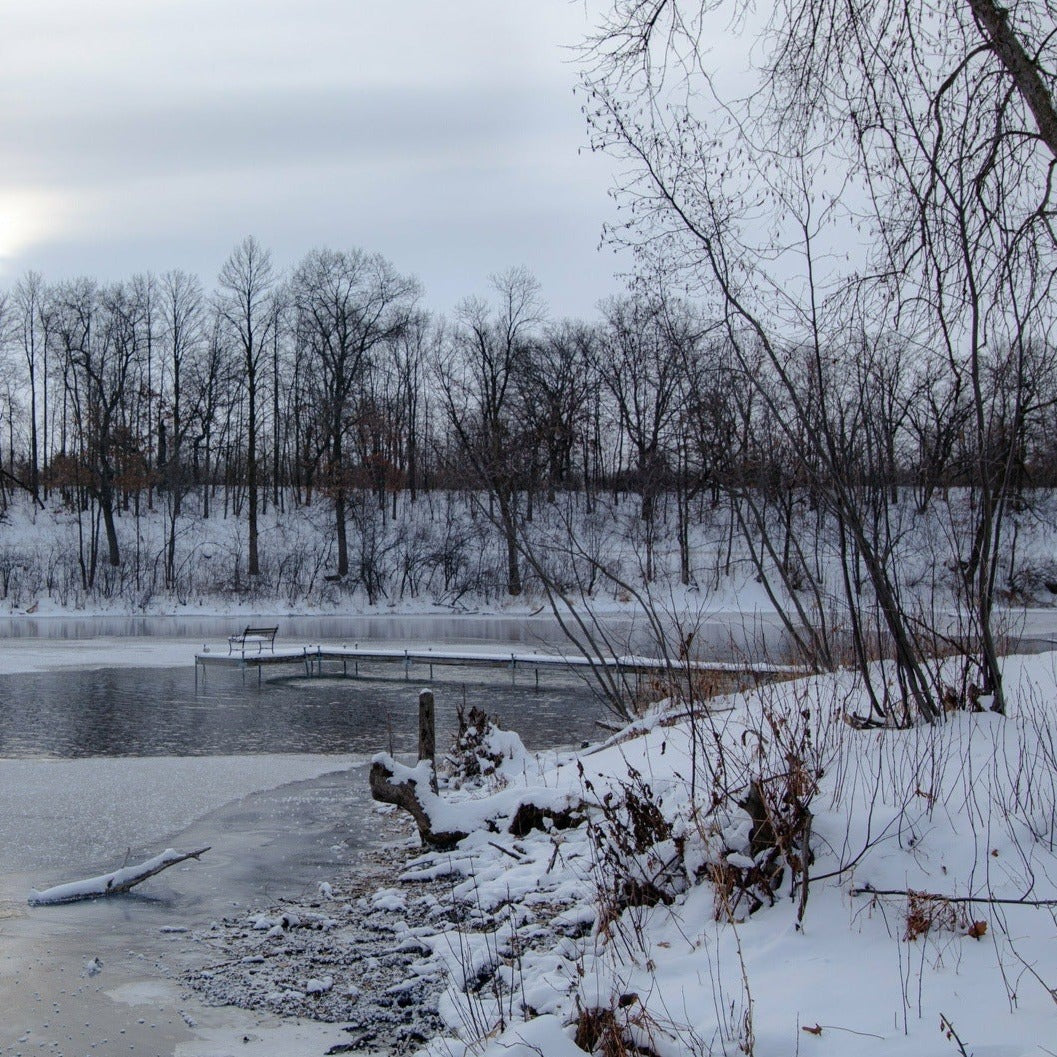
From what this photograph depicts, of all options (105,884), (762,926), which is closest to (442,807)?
(105,884)

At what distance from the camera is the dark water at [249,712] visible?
1409cm

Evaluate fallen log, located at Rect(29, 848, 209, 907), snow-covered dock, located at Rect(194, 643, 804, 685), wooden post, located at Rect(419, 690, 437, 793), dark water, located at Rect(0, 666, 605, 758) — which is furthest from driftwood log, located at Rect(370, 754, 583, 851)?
snow-covered dock, located at Rect(194, 643, 804, 685)

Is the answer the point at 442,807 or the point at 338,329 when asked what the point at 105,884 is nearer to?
the point at 442,807

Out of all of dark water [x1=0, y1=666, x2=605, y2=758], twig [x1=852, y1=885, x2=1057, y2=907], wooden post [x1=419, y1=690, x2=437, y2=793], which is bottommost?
dark water [x1=0, y1=666, x2=605, y2=758]

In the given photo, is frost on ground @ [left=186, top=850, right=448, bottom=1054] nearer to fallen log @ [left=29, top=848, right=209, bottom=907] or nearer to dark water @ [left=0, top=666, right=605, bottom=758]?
fallen log @ [left=29, top=848, right=209, bottom=907]

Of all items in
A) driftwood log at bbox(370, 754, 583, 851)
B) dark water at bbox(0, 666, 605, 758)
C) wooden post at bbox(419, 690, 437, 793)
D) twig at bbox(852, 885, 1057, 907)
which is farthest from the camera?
dark water at bbox(0, 666, 605, 758)

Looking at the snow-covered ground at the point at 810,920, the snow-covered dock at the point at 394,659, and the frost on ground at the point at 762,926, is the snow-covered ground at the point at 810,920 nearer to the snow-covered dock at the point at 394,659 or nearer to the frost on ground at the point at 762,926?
the frost on ground at the point at 762,926

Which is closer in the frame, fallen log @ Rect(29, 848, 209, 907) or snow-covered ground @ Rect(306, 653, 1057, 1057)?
snow-covered ground @ Rect(306, 653, 1057, 1057)

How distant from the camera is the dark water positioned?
46.2 ft

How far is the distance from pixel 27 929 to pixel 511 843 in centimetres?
345

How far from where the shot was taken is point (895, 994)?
3.86 meters

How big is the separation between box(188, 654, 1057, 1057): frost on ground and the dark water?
22.2ft

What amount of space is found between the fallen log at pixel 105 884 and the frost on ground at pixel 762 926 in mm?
1236

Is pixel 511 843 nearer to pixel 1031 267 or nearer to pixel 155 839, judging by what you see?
pixel 155 839
